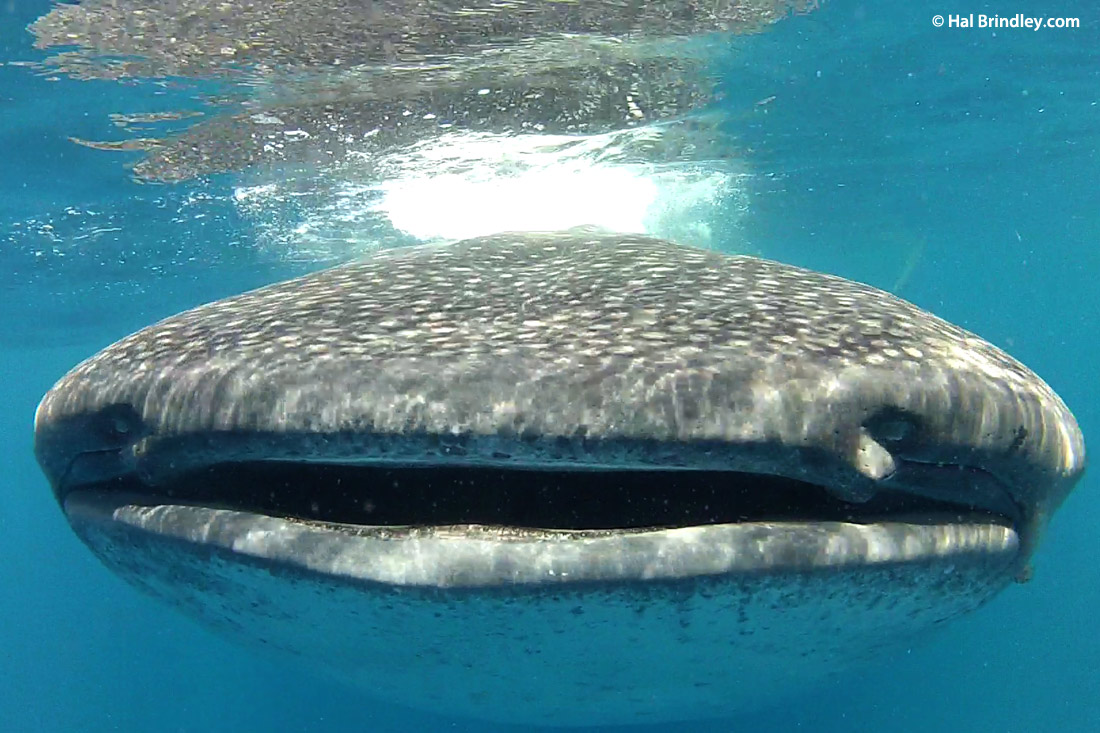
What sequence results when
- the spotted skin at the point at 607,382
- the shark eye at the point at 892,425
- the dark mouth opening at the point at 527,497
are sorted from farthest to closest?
the dark mouth opening at the point at 527,497
the shark eye at the point at 892,425
the spotted skin at the point at 607,382

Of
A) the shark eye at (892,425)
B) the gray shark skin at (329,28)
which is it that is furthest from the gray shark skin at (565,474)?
the gray shark skin at (329,28)

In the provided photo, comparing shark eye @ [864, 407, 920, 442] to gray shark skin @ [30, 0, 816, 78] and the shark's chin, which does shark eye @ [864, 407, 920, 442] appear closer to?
the shark's chin

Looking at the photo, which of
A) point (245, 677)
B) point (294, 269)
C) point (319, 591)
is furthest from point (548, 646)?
point (294, 269)

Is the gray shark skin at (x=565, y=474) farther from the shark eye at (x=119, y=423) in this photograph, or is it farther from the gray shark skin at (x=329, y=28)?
the gray shark skin at (x=329, y=28)

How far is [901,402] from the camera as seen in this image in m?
2.14


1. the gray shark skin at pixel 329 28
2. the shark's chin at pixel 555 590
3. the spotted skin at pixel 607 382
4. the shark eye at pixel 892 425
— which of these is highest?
the gray shark skin at pixel 329 28

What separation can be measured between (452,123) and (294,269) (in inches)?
389

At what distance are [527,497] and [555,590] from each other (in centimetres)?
43

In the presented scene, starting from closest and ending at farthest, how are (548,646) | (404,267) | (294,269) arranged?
1. (548,646)
2. (404,267)
3. (294,269)

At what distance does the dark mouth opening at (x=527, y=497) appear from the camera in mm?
2299

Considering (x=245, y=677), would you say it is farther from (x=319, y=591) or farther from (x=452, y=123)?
(x=319, y=591)

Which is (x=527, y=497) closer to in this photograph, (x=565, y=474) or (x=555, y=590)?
(x=565, y=474)

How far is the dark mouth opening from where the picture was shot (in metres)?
2.30

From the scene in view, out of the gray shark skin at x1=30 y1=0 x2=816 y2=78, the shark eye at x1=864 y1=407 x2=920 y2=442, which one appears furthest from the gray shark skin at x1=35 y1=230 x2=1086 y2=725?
the gray shark skin at x1=30 y1=0 x2=816 y2=78
